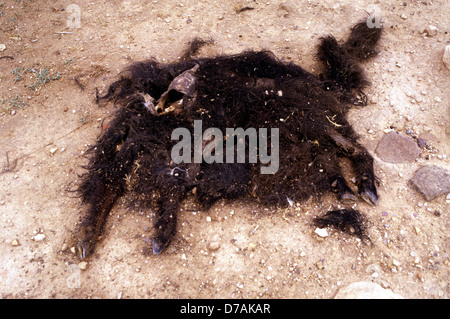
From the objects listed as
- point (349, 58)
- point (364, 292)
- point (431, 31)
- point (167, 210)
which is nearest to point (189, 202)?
point (167, 210)

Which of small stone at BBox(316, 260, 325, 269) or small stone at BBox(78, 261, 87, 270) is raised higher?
small stone at BBox(316, 260, 325, 269)

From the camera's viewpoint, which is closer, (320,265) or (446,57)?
(320,265)

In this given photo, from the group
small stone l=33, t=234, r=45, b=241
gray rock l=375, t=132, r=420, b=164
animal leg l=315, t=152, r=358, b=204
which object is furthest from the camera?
gray rock l=375, t=132, r=420, b=164

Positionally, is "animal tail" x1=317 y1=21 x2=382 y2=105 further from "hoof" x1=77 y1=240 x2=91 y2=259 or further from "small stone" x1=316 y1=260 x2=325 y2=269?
"hoof" x1=77 y1=240 x2=91 y2=259

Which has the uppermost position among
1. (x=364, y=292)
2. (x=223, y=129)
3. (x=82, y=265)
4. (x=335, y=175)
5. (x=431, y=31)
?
(x=431, y=31)

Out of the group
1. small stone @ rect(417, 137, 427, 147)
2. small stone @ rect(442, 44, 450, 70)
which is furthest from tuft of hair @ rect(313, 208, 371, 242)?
small stone @ rect(442, 44, 450, 70)

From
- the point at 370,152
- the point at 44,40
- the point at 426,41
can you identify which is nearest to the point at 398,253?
the point at 370,152

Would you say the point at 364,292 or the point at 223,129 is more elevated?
the point at 223,129

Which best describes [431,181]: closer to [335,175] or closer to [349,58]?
[335,175]
